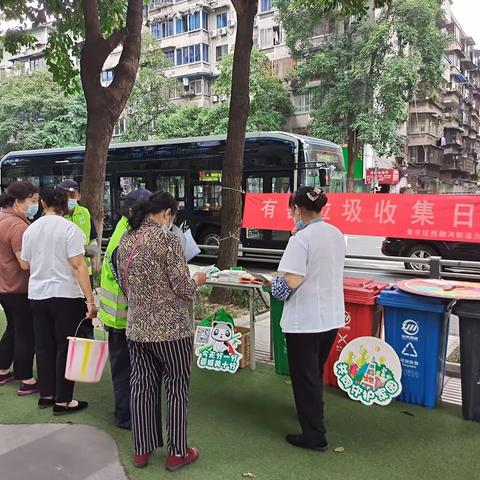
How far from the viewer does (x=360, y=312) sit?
3.94m

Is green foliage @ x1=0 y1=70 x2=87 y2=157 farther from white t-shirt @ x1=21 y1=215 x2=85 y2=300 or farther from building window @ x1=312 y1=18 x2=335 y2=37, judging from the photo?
white t-shirt @ x1=21 y1=215 x2=85 y2=300

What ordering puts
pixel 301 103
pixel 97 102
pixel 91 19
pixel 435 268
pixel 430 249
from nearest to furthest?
pixel 435 268
pixel 91 19
pixel 97 102
pixel 430 249
pixel 301 103

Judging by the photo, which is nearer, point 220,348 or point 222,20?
point 220,348

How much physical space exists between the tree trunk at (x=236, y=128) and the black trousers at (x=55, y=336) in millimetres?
3193

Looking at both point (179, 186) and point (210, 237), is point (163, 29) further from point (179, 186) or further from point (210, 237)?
point (210, 237)

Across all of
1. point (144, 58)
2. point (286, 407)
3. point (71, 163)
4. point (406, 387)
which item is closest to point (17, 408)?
point (286, 407)

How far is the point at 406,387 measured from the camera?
3.83 m

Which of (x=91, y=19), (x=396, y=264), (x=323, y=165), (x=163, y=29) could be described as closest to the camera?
(x=91, y=19)

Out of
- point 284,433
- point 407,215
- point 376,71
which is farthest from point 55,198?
point 376,71

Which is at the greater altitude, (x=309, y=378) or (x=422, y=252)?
(x=422, y=252)

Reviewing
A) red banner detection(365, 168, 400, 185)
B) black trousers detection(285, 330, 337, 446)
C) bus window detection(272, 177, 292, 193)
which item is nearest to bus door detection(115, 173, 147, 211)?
bus window detection(272, 177, 292, 193)

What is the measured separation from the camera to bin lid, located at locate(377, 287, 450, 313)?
3531 millimetres

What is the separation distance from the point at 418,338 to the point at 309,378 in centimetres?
104

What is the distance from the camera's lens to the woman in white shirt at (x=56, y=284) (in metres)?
3.53
